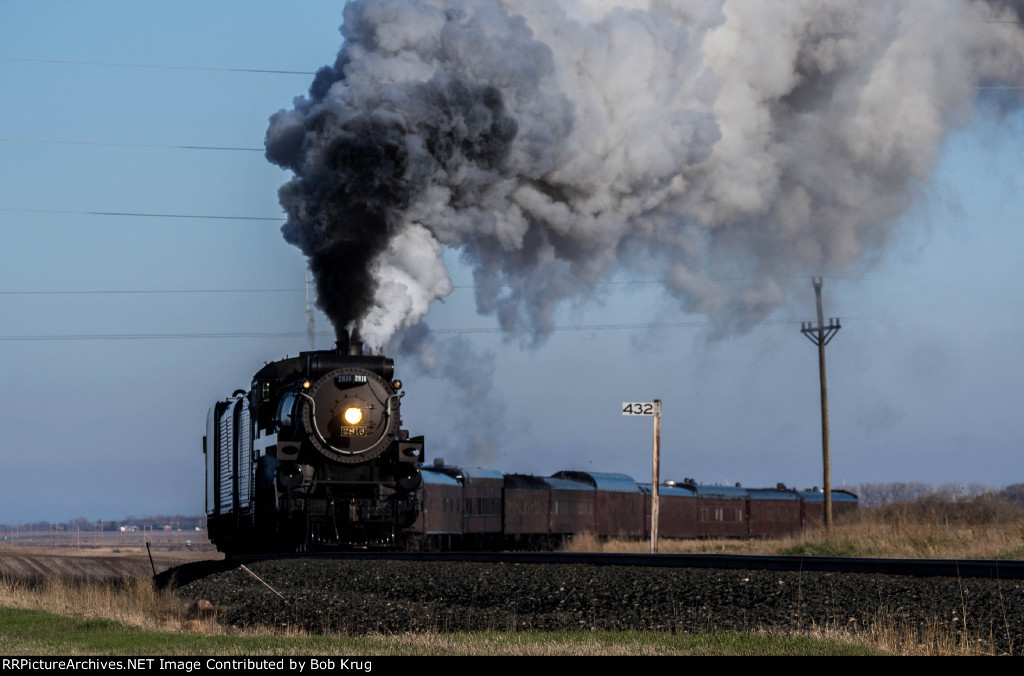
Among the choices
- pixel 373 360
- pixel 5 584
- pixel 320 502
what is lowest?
pixel 5 584

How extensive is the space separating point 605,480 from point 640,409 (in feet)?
68.0

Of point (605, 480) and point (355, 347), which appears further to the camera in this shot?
point (605, 480)

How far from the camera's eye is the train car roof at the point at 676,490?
4469cm

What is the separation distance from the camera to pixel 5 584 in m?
22.4

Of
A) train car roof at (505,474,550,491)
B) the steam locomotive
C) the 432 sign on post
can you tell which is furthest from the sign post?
train car roof at (505,474,550,491)

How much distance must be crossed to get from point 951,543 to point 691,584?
1013 centimetres

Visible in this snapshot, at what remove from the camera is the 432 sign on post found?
22.9 meters

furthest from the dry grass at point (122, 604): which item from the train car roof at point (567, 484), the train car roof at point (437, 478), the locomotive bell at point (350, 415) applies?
the train car roof at point (567, 484)

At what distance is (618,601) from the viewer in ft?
45.0

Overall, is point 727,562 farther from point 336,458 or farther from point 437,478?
point 437,478

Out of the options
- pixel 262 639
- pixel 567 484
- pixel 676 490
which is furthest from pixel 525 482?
pixel 262 639

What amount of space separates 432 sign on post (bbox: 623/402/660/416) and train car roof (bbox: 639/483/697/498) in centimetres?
2127
